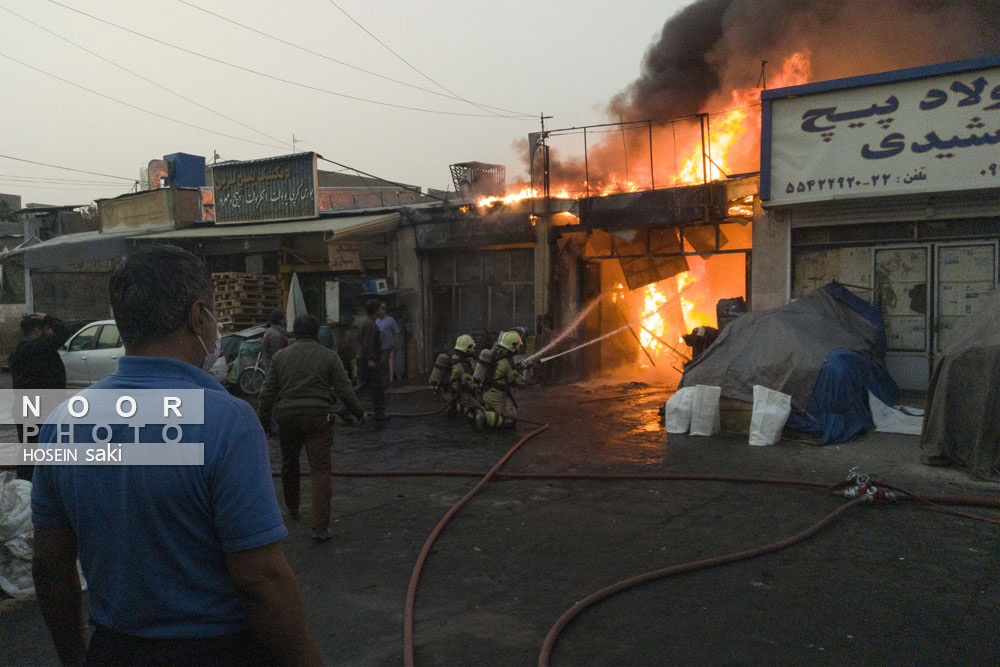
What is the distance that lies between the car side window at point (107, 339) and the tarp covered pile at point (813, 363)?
11347 millimetres

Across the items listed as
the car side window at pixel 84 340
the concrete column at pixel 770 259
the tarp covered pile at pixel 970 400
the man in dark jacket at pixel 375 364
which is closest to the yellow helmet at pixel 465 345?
the man in dark jacket at pixel 375 364

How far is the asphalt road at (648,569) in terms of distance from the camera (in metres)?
3.97

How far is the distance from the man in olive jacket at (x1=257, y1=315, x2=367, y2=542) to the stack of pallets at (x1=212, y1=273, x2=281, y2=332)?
1247 cm

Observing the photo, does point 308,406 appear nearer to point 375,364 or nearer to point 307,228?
point 375,364

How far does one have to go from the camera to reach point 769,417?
926 centimetres

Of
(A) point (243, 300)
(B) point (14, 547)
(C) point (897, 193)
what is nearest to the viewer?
(B) point (14, 547)

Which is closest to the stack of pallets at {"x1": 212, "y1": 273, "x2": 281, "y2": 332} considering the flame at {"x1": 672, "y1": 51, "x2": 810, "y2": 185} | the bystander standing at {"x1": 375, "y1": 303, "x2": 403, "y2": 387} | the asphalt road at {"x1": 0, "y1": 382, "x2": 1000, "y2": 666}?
the bystander standing at {"x1": 375, "y1": 303, "x2": 403, "y2": 387}

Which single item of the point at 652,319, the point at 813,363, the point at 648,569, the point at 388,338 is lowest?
the point at 648,569

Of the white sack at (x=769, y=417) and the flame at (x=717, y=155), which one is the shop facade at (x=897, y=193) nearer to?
the flame at (x=717, y=155)

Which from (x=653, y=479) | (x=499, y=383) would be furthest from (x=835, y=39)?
(x=653, y=479)

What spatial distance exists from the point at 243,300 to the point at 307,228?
2.44 meters

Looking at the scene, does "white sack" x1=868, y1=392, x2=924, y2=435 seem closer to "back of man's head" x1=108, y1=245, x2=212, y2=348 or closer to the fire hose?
the fire hose

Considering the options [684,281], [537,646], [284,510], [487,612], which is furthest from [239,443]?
[684,281]

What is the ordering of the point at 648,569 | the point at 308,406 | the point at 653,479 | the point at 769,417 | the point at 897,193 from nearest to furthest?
the point at 648,569, the point at 308,406, the point at 653,479, the point at 769,417, the point at 897,193
